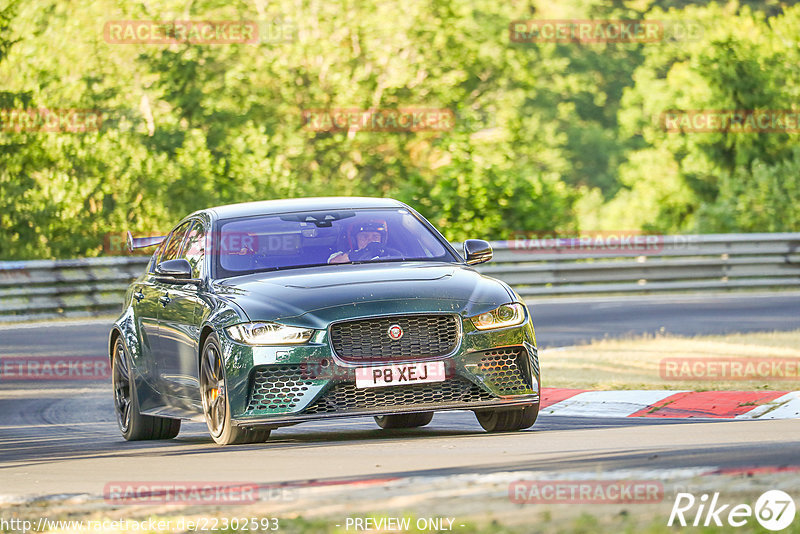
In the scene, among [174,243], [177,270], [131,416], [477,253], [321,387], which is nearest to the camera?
[321,387]

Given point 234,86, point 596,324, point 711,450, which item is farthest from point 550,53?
point 711,450

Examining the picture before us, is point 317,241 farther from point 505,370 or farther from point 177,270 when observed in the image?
point 505,370

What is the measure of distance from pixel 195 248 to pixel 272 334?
1.82 meters

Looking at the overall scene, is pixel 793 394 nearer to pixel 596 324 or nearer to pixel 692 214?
pixel 596 324

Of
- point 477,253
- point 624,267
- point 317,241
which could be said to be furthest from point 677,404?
point 624,267

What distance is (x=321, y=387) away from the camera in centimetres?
882

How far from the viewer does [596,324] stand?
19922 mm

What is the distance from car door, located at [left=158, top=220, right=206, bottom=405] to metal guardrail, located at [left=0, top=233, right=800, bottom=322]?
13.7 metres

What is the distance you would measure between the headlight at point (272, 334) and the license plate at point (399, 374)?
1.25 ft

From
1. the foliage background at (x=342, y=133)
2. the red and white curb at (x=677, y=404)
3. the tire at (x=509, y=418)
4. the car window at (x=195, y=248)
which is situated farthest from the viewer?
the foliage background at (x=342, y=133)

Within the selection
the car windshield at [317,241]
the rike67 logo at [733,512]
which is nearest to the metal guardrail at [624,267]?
the car windshield at [317,241]

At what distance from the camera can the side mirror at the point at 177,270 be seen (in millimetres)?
9883

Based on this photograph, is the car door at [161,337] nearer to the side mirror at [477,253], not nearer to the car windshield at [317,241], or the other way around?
the car windshield at [317,241]

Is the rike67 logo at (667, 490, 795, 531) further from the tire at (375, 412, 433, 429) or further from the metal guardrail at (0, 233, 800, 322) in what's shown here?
the metal guardrail at (0, 233, 800, 322)
